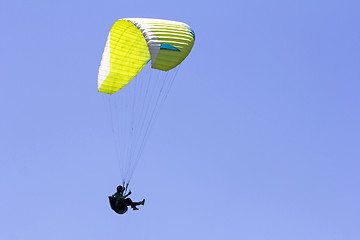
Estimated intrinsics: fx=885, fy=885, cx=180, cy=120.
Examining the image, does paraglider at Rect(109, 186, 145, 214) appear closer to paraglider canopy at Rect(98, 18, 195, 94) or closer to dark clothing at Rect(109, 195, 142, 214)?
dark clothing at Rect(109, 195, 142, 214)

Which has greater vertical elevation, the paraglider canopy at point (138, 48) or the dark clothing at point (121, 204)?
the paraglider canopy at point (138, 48)

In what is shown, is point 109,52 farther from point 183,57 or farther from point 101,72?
point 183,57

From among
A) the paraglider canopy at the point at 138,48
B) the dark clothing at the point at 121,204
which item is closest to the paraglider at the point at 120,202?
the dark clothing at the point at 121,204

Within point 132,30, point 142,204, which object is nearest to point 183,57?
point 132,30

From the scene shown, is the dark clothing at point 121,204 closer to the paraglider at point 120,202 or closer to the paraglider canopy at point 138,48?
the paraglider at point 120,202

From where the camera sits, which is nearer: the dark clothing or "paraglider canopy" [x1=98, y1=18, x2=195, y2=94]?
"paraglider canopy" [x1=98, y1=18, x2=195, y2=94]

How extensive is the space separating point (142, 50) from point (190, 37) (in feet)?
11.2

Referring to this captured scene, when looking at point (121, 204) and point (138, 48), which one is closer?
point (121, 204)

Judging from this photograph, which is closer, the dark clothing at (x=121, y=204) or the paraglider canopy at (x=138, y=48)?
the paraglider canopy at (x=138, y=48)

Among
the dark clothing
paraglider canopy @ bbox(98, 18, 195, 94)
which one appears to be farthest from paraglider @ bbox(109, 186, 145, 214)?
paraglider canopy @ bbox(98, 18, 195, 94)

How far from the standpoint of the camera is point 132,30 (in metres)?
38.9

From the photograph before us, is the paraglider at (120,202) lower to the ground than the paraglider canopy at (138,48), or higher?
lower

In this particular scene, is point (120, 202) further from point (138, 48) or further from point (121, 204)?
point (138, 48)

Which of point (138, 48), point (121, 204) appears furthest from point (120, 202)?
point (138, 48)
